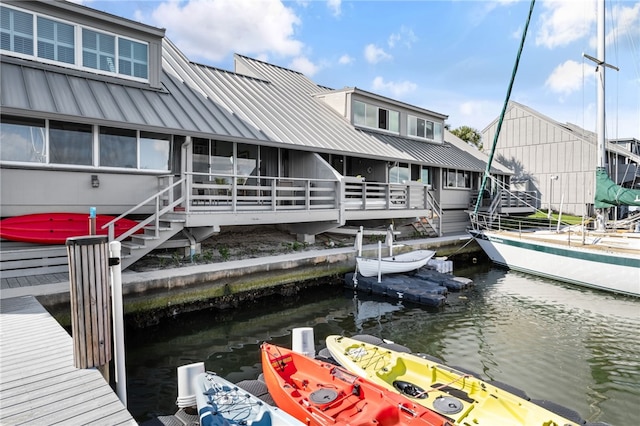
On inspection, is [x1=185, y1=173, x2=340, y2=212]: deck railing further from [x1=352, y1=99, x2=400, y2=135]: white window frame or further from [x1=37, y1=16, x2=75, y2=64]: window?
[x1=352, y1=99, x2=400, y2=135]: white window frame

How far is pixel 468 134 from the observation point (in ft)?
147

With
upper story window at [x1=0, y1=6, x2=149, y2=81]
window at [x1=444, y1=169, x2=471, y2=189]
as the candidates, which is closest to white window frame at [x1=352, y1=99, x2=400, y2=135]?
window at [x1=444, y1=169, x2=471, y2=189]

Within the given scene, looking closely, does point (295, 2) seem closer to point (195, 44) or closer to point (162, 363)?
point (195, 44)

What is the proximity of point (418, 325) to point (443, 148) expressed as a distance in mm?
16896

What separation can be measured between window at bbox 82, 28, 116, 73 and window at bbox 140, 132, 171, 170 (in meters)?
2.43

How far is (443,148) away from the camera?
971 inches

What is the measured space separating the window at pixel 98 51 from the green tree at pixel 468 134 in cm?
3958

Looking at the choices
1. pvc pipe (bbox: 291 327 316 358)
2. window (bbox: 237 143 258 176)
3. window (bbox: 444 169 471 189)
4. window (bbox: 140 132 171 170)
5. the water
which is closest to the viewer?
the water

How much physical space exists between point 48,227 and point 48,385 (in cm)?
649

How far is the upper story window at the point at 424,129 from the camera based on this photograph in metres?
22.9

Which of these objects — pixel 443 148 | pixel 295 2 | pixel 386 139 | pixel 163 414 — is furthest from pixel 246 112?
pixel 443 148

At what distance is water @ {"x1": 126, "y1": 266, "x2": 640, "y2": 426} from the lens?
6.83m

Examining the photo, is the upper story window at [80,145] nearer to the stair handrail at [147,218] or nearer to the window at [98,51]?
the stair handrail at [147,218]

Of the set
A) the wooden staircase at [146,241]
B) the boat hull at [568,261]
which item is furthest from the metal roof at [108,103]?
the boat hull at [568,261]
